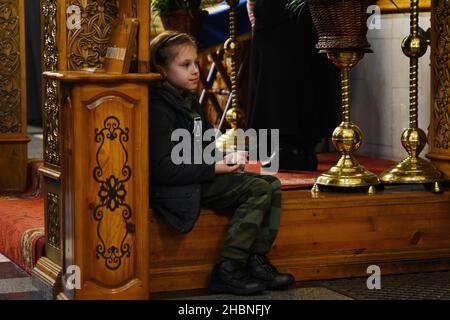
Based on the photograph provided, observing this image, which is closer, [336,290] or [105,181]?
[105,181]

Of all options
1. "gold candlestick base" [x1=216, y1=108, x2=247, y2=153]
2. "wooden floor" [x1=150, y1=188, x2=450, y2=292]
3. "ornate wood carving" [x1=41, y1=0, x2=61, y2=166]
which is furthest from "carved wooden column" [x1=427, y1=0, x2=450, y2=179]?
"ornate wood carving" [x1=41, y1=0, x2=61, y2=166]

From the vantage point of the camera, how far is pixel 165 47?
3.86 metres

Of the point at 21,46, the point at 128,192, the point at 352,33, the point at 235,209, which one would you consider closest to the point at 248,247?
the point at 235,209

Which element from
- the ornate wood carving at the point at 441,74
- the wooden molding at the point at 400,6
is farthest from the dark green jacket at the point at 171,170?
the wooden molding at the point at 400,6

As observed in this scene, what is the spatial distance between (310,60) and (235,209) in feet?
5.90

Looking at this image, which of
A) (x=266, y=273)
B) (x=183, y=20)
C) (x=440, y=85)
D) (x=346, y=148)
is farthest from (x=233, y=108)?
(x=266, y=273)

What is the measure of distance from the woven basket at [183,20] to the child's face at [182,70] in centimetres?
266

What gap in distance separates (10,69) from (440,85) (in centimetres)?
223

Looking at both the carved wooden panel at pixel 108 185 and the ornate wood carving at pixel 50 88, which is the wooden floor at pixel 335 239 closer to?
the carved wooden panel at pixel 108 185

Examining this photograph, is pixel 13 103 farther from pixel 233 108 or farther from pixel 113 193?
pixel 113 193

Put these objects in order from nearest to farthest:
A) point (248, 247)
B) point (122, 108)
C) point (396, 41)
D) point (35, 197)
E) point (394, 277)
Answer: point (122, 108) → point (248, 247) → point (394, 277) → point (35, 197) → point (396, 41)

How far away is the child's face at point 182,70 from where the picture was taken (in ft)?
12.6

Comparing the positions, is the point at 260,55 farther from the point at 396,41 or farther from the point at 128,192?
the point at 128,192

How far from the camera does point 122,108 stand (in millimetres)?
3508
